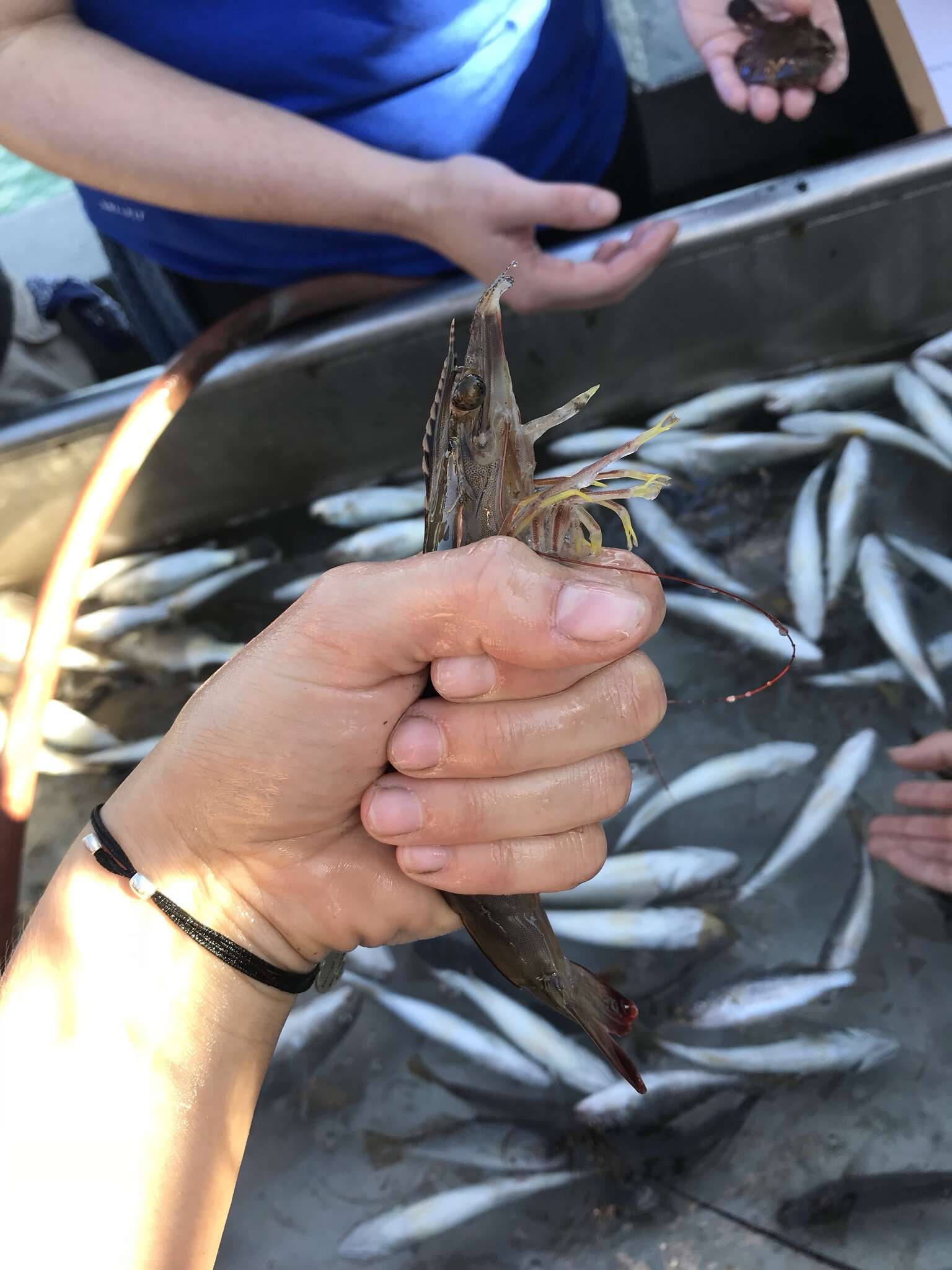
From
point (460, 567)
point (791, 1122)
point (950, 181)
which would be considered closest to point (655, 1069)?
point (791, 1122)

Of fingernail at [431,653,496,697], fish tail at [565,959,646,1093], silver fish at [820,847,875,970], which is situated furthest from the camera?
silver fish at [820,847,875,970]

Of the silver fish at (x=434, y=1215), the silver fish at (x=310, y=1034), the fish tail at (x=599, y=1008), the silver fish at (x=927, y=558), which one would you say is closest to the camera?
the fish tail at (x=599, y=1008)

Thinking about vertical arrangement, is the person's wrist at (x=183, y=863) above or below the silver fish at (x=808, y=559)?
above

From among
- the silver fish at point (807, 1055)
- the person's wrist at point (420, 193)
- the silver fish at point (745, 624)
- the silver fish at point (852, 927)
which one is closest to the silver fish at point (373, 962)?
the silver fish at point (807, 1055)

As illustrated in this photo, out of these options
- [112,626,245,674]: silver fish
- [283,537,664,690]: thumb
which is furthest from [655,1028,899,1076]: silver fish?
[112,626,245,674]: silver fish

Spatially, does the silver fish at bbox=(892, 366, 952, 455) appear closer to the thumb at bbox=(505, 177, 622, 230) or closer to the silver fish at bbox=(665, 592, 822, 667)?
the silver fish at bbox=(665, 592, 822, 667)

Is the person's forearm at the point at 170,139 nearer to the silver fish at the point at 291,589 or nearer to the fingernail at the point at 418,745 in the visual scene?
the silver fish at the point at 291,589

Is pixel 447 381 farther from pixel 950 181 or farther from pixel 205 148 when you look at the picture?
pixel 950 181
